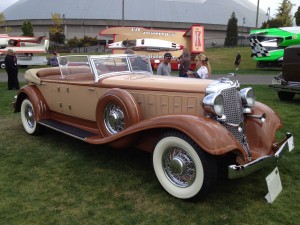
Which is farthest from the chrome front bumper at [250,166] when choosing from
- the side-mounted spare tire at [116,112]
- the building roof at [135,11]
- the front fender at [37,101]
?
the building roof at [135,11]

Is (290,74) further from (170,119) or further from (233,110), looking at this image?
(170,119)

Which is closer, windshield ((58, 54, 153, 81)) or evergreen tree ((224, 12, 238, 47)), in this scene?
windshield ((58, 54, 153, 81))

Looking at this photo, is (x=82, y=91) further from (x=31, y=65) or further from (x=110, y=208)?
(x=31, y=65)

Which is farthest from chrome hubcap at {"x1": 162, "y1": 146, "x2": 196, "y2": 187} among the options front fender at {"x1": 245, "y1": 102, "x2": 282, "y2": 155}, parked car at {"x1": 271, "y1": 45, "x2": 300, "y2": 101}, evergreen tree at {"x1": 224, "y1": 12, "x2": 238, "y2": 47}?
evergreen tree at {"x1": 224, "y1": 12, "x2": 238, "y2": 47}

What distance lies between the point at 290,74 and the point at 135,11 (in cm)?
5974

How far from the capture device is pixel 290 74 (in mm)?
9359

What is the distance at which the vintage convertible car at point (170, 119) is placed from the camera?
11.0 feet

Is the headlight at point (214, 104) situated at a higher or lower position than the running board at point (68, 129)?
higher

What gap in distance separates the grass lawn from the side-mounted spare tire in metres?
0.56

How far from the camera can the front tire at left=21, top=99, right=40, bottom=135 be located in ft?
20.1

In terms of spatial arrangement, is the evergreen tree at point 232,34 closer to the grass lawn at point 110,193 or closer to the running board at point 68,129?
the grass lawn at point 110,193

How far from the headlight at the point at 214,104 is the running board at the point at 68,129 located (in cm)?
200

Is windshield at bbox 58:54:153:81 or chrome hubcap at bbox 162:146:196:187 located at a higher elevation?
windshield at bbox 58:54:153:81

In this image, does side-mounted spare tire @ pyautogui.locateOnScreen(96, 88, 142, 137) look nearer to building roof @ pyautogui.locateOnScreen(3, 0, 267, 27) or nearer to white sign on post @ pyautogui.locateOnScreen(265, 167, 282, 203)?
white sign on post @ pyautogui.locateOnScreen(265, 167, 282, 203)
